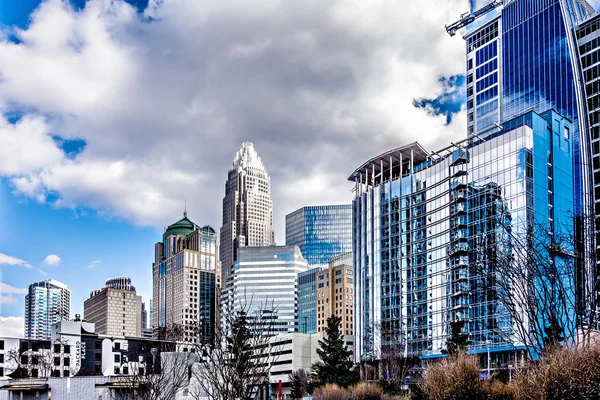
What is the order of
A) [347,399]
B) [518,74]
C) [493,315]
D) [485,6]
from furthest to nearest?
[485,6], [518,74], [493,315], [347,399]

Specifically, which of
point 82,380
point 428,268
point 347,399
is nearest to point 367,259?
point 428,268

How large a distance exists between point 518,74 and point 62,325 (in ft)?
261

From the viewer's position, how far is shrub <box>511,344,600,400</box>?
1716 centimetres

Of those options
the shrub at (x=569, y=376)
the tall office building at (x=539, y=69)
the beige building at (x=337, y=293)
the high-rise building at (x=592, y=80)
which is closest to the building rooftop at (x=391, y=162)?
the tall office building at (x=539, y=69)

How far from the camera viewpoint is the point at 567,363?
17.7 meters

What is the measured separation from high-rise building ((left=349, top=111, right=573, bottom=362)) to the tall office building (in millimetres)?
3970

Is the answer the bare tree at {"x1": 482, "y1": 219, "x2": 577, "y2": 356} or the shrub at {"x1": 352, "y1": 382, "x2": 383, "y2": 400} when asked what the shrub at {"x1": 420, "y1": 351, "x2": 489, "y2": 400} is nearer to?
the bare tree at {"x1": 482, "y1": 219, "x2": 577, "y2": 356}

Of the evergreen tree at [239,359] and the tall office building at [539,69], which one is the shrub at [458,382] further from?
the tall office building at [539,69]

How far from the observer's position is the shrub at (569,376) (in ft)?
56.3

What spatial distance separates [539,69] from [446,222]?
101ft

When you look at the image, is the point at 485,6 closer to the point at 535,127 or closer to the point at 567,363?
the point at 535,127

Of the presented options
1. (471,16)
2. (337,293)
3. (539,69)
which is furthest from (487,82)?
(337,293)

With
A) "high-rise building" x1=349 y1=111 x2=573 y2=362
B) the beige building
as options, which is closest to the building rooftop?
"high-rise building" x1=349 y1=111 x2=573 y2=362

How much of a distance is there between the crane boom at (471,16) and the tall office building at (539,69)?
26 cm
